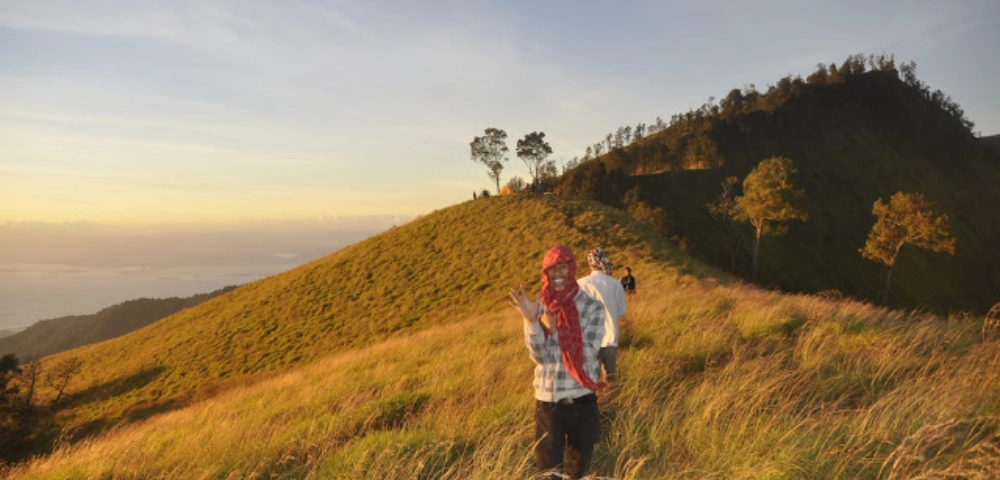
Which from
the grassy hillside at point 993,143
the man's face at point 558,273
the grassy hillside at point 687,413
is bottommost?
the grassy hillside at point 687,413

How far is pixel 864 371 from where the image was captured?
6.09 metres

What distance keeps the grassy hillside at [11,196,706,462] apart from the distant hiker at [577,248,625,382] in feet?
62.9

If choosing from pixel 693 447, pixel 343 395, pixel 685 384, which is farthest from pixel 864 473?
pixel 343 395

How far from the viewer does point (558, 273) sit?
3.55 meters

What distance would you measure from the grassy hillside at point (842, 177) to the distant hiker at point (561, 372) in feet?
167

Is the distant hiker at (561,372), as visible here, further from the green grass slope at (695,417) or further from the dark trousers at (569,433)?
the green grass slope at (695,417)

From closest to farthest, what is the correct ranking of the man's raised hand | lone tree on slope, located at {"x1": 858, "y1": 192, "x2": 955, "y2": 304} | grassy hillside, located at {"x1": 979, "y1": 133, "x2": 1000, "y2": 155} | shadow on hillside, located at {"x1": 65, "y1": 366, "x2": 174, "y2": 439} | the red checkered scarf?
1. the man's raised hand
2. the red checkered scarf
3. shadow on hillside, located at {"x1": 65, "y1": 366, "x2": 174, "y2": 439}
4. lone tree on slope, located at {"x1": 858, "y1": 192, "x2": 955, "y2": 304}
5. grassy hillside, located at {"x1": 979, "y1": 133, "x2": 1000, "y2": 155}

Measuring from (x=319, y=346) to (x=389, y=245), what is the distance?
54.2 feet

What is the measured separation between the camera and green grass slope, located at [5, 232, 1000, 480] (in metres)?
3.77

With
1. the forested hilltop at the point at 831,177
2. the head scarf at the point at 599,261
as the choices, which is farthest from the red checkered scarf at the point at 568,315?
the forested hilltop at the point at 831,177

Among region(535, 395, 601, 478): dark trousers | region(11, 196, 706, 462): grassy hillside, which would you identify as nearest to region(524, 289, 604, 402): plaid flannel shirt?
region(535, 395, 601, 478): dark trousers

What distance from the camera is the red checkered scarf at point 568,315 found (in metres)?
3.52

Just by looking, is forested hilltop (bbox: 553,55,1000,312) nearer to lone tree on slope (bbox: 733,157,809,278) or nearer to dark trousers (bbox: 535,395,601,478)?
lone tree on slope (bbox: 733,157,809,278)

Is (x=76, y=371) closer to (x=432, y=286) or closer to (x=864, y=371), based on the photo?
(x=432, y=286)
